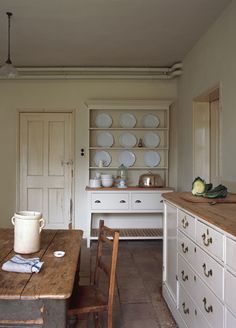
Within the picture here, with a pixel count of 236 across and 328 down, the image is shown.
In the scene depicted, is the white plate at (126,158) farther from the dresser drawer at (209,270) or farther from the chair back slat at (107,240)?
the dresser drawer at (209,270)

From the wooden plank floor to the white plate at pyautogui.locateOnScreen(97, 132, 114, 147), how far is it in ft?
5.03

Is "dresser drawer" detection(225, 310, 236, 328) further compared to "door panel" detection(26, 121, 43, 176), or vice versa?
"door panel" detection(26, 121, 43, 176)

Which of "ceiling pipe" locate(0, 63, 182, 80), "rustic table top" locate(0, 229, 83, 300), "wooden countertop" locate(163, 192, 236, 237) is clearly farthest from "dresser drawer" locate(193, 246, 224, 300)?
"ceiling pipe" locate(0, 63, 182, 80)

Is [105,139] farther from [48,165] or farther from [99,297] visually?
[99,297]

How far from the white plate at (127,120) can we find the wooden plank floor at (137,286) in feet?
5.98

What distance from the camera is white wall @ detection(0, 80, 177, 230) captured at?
15.0 ft

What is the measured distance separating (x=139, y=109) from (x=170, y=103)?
0.48 meters

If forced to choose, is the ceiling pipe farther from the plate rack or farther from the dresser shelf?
the dresser shelf

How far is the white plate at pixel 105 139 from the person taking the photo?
4.62 meters

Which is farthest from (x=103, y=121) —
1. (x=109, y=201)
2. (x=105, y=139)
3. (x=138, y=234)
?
(x=138, y=234)

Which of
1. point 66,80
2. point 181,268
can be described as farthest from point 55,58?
point 181,268

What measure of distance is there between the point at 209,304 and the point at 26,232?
0.99m

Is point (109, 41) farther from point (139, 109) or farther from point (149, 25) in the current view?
point (139, 109)

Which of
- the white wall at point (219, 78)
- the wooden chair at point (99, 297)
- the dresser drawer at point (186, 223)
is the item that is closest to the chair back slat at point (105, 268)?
the wooden chair at point (99, 297)
